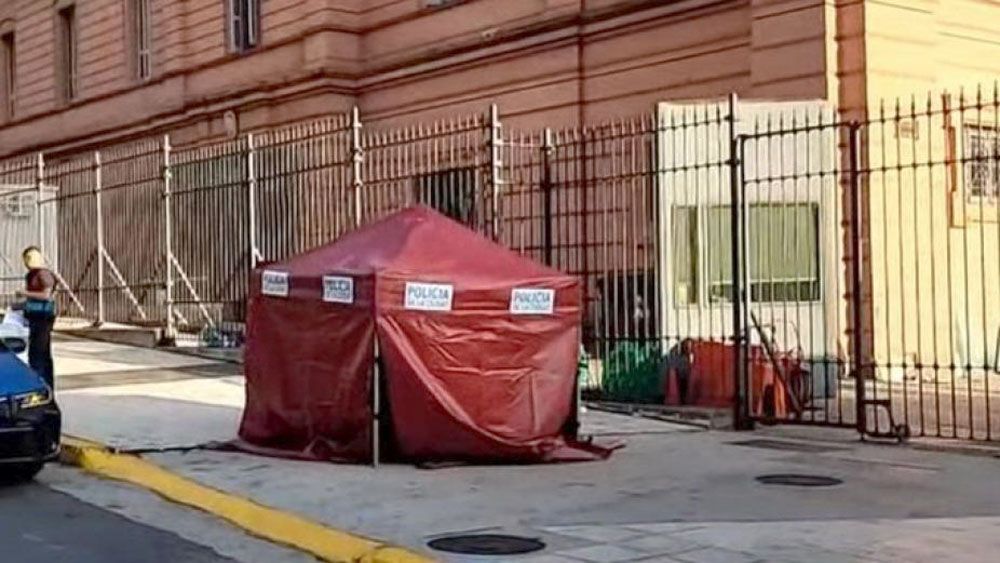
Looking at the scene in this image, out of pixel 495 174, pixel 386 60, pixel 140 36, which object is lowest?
pixel 495 174

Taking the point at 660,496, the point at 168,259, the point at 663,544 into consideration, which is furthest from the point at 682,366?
the point at 168,259

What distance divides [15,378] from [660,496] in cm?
488

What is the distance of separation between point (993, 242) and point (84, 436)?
1267cm

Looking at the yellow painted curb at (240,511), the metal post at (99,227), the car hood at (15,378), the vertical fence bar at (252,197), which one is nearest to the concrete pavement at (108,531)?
the yellow painted curb at (240,511)

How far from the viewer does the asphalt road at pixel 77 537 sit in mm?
8266

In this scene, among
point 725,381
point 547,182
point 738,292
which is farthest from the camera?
point 547,182

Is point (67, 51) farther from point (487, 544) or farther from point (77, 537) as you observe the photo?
point (487, 544)

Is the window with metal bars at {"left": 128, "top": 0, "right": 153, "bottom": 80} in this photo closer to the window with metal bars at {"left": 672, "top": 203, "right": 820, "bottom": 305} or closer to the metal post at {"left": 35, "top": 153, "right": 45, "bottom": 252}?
the metal post at {"left": 35, "top": 153, "right": 45, "bottom": 252}

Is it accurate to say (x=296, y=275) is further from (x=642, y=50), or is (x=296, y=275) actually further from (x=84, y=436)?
(x=642, y=50)

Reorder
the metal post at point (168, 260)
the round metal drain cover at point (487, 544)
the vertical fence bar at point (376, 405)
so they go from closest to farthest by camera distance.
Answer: the round metal drain cover at point (487, 544)
the vertical fence bar at point (376, 405)
the metal post at point (168, 260)

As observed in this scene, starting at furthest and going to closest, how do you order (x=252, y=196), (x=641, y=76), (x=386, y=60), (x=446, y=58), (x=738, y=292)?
1. (x=386, y=60)
2. (x=446, y=58)
3. (x=641, y=76)
4. (x=252, y=196)
5. (x=738, y=292)

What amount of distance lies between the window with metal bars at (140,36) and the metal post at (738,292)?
22.9 m

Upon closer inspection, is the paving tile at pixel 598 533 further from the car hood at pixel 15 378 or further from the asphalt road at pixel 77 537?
the car hood at pixel 15 378

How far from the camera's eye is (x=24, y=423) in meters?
10.4
